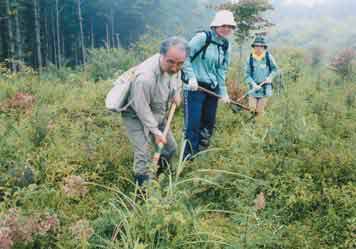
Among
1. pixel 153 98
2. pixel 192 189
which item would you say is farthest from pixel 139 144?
pixel 192 189

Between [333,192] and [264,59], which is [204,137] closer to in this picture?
[333,192]

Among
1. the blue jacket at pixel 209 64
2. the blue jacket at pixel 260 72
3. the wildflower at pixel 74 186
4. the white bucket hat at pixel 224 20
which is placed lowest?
the wildflower at pixel 74 186

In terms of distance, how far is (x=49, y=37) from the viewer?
1415 inches

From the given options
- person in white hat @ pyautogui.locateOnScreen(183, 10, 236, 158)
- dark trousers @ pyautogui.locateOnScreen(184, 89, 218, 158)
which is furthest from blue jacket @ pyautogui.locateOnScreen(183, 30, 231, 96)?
dark trousers @ pyautogui.locateOnScreen(184, 89, 218, 158)

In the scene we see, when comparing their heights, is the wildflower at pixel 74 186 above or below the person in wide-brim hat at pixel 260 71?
below

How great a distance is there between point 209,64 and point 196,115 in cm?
72

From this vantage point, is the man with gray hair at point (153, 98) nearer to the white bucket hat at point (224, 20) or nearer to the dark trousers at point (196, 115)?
the dark trousers at point (196, 115)

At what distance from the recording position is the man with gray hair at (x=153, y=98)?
3871 mm

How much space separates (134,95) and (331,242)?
8.01ft

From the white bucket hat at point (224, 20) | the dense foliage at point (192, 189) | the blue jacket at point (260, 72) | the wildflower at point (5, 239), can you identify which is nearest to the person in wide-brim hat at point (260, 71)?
the blue jacket at point (260, 72)

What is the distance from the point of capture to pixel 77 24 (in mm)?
36875

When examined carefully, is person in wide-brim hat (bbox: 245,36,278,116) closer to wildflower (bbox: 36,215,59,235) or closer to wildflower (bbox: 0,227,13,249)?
wildflower (bbox: 36,215,59,235)

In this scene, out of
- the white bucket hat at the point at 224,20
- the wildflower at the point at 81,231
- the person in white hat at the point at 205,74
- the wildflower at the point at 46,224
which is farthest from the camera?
the person in white hat at the point at 205,74

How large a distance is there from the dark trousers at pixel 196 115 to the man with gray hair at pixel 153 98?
2.51 feet
